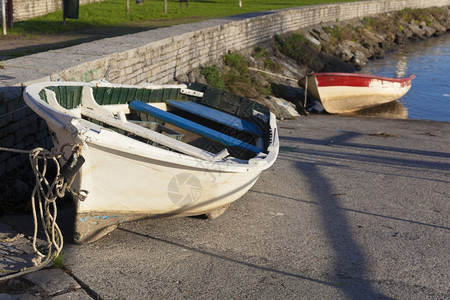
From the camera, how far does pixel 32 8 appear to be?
18.5 meters

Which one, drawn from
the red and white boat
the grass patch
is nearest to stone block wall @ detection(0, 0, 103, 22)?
the grass patch

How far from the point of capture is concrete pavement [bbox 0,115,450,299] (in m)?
4.87

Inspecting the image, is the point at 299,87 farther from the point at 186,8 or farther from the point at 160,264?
the point at 160,264

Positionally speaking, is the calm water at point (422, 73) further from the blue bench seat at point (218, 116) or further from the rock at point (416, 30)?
the blue bench seat at point (218, 116)

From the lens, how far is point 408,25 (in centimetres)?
3594

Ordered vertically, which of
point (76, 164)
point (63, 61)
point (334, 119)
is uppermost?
point (63, 61)

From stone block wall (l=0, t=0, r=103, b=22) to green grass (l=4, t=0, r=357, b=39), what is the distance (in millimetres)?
245

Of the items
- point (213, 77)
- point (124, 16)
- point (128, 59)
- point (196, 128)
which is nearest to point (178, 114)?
point (196, 128)

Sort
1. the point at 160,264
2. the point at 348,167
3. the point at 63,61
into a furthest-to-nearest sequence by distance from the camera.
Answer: the point at 348,167
the point at 63,61
the point at 160,264

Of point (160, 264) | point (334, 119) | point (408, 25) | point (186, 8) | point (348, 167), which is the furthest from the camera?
point (408, 25)

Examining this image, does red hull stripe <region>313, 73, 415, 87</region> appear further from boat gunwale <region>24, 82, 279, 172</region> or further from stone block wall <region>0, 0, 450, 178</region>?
boat gunwale <region>24, 82, 279, 172</region>

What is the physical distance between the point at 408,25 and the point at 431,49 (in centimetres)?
459

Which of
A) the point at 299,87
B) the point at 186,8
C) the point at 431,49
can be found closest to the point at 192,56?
the point at 299,87

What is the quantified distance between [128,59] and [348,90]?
7.92 meters
